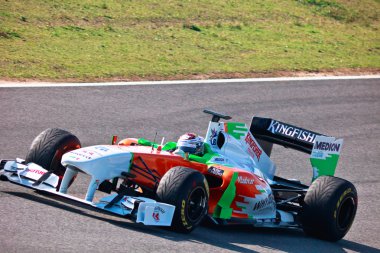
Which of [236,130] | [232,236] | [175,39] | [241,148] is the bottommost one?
[232,236]

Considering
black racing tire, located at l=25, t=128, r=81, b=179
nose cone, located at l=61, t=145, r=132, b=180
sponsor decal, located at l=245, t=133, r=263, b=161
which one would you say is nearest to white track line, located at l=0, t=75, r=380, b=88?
black racing tire, located at l=25, t=128, r=81, b=179

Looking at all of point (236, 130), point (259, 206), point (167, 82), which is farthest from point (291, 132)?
point (167, 82)

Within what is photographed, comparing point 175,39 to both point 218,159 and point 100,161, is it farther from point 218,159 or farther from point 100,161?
point 100,161

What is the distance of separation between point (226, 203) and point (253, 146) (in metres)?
1.45

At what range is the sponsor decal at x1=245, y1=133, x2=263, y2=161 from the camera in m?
12.4

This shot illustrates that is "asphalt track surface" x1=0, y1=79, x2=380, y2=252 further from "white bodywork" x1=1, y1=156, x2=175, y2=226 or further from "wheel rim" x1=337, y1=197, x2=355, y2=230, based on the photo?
"wheel rim" x1=337, y1=197, x2=355, y2=230

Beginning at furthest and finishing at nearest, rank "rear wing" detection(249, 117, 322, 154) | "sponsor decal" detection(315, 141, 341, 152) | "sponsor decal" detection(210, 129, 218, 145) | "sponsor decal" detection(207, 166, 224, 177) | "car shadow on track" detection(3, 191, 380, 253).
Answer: "rear wing" detection(249, 117, 322, 154) → "sponsor decal" detection(315, 141, 341, 152) → "sponsor decal" detection(210, 129, 218, 145) → "sponsor decal" detection(207, 166, 224, 177) → "car shadow on track" detection(3, 191, 380, 253)

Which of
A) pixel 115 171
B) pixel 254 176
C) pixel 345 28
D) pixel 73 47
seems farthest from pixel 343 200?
pixel 345 28

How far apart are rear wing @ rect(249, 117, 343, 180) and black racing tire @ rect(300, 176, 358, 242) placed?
33.1 inches

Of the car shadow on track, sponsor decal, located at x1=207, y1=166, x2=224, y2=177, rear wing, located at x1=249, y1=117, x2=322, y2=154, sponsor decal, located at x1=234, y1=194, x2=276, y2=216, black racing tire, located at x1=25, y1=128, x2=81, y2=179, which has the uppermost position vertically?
rear wing, located at x1=249, y1=117, x2=322, y2=154

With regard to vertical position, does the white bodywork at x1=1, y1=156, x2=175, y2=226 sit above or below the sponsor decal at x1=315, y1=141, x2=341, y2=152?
below

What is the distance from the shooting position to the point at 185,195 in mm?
10336

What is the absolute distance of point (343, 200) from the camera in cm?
1184

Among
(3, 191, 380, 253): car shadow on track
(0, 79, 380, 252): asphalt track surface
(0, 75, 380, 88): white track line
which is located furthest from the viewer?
(0, 75, 380, 88): white track line
